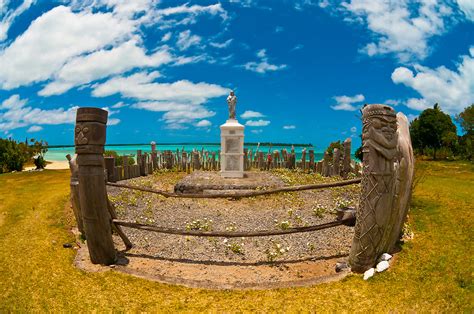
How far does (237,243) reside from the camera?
7.00 m

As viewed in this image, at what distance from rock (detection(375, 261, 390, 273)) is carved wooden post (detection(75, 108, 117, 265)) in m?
4.09

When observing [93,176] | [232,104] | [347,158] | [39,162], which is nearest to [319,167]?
Answer: [347,158]

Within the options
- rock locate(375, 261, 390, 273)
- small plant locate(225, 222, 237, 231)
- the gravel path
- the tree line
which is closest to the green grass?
rock locate(375, 261, 390, 273)

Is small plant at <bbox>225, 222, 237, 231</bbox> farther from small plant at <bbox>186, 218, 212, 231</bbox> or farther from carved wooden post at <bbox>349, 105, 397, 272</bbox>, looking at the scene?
carved wooden post at <bbox>349, 105, 397, 272</bbox>

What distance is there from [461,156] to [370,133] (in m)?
30.8

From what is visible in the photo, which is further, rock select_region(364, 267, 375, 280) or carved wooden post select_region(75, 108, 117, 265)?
carved wooden post select_region(75, 108, 117, 265)

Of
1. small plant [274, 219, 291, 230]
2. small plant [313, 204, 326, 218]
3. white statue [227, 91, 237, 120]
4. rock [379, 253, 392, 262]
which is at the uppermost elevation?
white statue [227, 91, 237, 120]

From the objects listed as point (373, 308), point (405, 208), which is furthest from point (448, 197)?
point (373, 308)

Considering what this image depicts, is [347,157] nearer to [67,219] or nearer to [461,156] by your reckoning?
[67,219]

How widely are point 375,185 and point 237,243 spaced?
3.32 metres

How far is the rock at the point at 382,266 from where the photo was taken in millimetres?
4868

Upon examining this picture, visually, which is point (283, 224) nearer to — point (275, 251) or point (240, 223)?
point (240, 223)

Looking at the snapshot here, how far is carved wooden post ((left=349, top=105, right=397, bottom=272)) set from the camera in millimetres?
4594


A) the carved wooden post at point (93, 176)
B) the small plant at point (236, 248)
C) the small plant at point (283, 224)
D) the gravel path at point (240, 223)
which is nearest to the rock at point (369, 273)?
the gravel path at point (240, 223)
